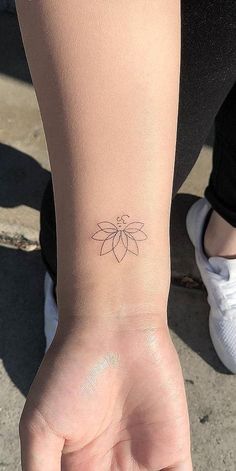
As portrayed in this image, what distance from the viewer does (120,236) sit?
3.52ft

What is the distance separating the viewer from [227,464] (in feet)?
5.27

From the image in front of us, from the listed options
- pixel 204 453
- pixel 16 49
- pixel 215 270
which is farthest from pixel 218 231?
pixel 16 49

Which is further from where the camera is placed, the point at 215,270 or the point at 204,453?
the point at 215,270

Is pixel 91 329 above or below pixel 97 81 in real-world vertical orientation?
below

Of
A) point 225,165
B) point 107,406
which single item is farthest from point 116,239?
point 225,165

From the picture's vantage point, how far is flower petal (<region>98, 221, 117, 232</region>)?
1.06 m

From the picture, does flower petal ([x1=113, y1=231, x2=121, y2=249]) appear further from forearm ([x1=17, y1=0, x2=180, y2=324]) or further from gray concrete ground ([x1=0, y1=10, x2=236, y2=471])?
gray concrete ground ([x1=0, y1=10, x2=236, y2=471])

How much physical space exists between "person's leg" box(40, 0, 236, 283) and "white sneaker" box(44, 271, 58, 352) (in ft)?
1.67

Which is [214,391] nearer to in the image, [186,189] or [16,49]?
[186,189]

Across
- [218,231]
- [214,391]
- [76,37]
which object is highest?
[76,37]

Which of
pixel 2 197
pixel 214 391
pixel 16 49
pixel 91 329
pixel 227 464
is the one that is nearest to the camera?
pixel 91 329

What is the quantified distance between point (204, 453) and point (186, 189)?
842mm

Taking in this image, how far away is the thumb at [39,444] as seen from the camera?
1029mm

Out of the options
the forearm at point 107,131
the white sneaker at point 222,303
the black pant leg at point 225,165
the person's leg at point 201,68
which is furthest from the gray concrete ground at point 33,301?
the forearm at point 107,131
